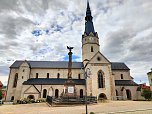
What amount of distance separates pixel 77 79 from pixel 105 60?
1177 cm

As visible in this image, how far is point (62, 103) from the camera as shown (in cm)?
2312

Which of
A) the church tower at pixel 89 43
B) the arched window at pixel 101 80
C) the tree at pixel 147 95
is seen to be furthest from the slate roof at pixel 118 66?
the tree at pixel 147 95

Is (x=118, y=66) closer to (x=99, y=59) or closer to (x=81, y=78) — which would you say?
(x=99, y=59)

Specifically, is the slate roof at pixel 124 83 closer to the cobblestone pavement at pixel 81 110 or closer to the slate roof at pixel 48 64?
the slate roof at pixel 48 64

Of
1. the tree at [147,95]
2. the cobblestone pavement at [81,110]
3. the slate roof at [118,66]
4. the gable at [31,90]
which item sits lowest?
the cobblestone pavement at [81,110]

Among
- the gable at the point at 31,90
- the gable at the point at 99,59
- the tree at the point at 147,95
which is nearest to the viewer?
the tree at the point at 147,95

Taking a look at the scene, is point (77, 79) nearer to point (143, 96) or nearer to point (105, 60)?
point (105, 60)

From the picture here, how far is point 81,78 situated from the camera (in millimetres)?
48094

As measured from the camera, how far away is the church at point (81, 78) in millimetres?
40062

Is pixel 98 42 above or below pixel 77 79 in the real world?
above

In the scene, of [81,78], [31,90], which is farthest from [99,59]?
[31,90]

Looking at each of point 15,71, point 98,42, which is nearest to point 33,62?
point 15,71

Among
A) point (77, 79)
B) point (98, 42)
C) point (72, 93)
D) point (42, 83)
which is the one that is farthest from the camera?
point (98, 42)

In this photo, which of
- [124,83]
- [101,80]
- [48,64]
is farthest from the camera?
[48,64]
